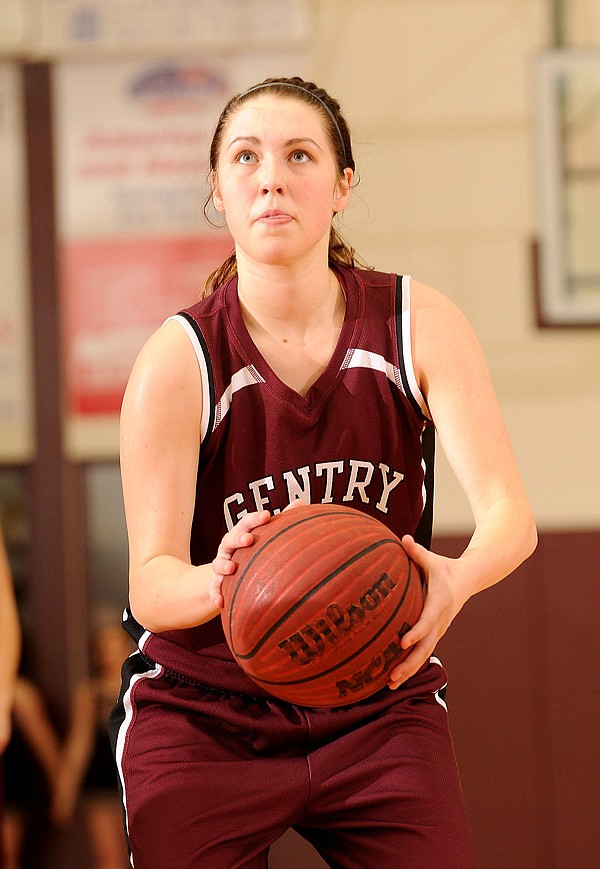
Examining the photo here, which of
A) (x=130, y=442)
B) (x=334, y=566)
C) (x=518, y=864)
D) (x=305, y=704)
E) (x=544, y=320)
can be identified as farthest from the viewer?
(x=544, y=320)

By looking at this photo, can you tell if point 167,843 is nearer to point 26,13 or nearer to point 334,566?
point 334,566

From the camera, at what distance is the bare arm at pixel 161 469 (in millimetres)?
1558

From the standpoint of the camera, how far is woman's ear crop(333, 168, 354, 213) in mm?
1786

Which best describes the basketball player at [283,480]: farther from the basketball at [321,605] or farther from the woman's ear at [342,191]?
the basketball at [321,605]

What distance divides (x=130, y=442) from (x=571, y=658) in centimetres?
229

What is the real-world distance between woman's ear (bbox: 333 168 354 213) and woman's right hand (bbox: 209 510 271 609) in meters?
0.63

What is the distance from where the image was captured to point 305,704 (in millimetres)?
1482

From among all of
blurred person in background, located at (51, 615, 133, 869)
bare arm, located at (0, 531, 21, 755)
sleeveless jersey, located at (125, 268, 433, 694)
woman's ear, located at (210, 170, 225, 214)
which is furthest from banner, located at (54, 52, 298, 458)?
sleeveless jersey, located at (125, 268, 433, 694)

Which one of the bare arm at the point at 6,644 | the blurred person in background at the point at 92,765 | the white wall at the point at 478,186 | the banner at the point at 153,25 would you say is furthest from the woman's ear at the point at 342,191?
the blurred person in background at the point at 92,765

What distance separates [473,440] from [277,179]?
53 cm

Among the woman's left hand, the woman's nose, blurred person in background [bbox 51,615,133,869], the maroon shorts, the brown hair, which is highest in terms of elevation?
the brown hair

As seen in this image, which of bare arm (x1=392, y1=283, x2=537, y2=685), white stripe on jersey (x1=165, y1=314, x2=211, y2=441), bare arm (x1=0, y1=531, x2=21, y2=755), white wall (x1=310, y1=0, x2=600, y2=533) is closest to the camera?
bare arm (x1=392, y1=283, x2=537, y2=685)

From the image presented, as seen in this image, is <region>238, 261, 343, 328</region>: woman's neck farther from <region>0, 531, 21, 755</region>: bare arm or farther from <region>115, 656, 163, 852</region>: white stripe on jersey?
<region>0, 531, 21, 755</region>: bare arm

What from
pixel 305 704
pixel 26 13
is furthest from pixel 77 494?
pixel 305 704
